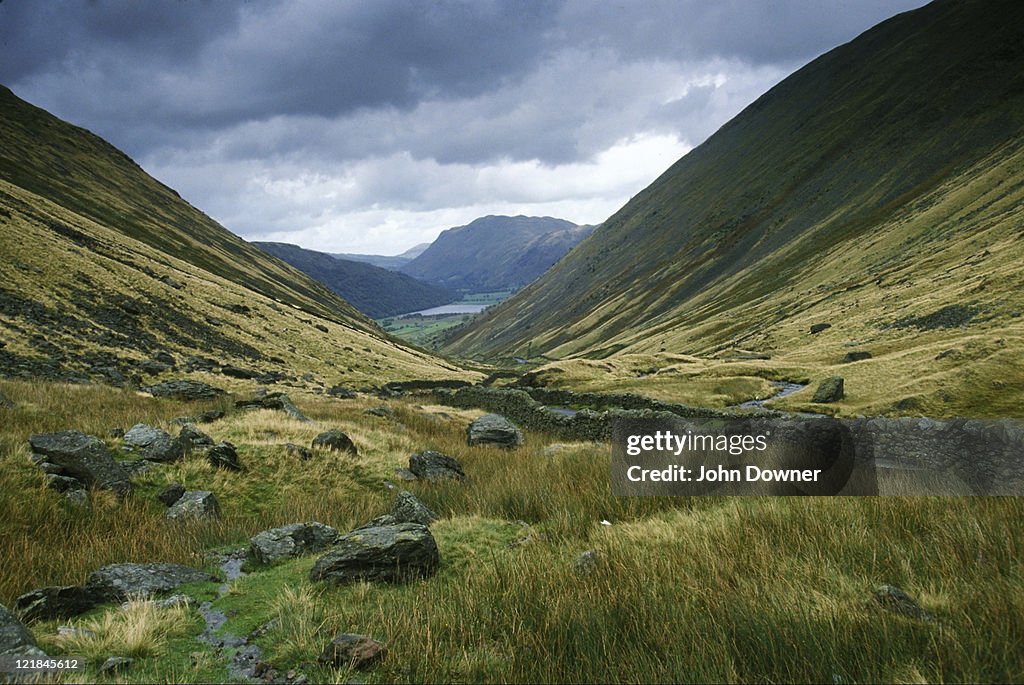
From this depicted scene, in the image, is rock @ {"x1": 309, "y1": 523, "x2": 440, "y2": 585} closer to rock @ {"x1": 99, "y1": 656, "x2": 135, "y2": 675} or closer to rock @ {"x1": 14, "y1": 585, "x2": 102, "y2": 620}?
rock @ {"x1": 99, "y1": 656, "x2": 135, "y2": 675}

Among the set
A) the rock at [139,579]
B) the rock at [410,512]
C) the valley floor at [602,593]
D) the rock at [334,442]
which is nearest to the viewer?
the valley floor at [602,593]

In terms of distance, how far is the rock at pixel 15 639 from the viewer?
384cm

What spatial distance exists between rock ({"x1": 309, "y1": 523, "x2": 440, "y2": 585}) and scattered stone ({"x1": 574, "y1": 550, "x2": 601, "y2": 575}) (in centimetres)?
182

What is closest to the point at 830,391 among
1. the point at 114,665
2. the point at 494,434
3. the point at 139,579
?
the point at 494,434

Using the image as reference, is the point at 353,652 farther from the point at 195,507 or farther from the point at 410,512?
the point at 195,507

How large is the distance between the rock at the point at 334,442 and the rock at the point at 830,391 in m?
35.3

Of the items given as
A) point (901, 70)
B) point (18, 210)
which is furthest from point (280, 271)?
point (901, 70)

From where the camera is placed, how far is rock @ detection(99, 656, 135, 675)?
3840mm

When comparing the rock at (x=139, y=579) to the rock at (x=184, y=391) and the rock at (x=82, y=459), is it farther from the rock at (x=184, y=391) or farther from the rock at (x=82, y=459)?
the rock at (x=184, y=391)

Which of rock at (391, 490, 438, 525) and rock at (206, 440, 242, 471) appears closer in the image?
rock at (391, 490, 438, 525)

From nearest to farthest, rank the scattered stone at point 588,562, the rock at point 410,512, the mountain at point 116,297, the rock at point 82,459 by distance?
the scattered stone at point 588,562 → the rock at point 410,512 → the rock at point 82,459 → the mountain at point 116,297

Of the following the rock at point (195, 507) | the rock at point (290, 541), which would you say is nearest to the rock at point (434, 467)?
the rock at point (195, 507)

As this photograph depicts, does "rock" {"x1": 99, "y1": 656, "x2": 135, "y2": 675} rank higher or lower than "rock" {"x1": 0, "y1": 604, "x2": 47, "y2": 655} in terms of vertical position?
lower

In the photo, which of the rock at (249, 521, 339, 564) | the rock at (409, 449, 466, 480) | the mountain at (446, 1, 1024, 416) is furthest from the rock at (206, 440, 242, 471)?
the mountain at (446, 1, 1024, 416)
